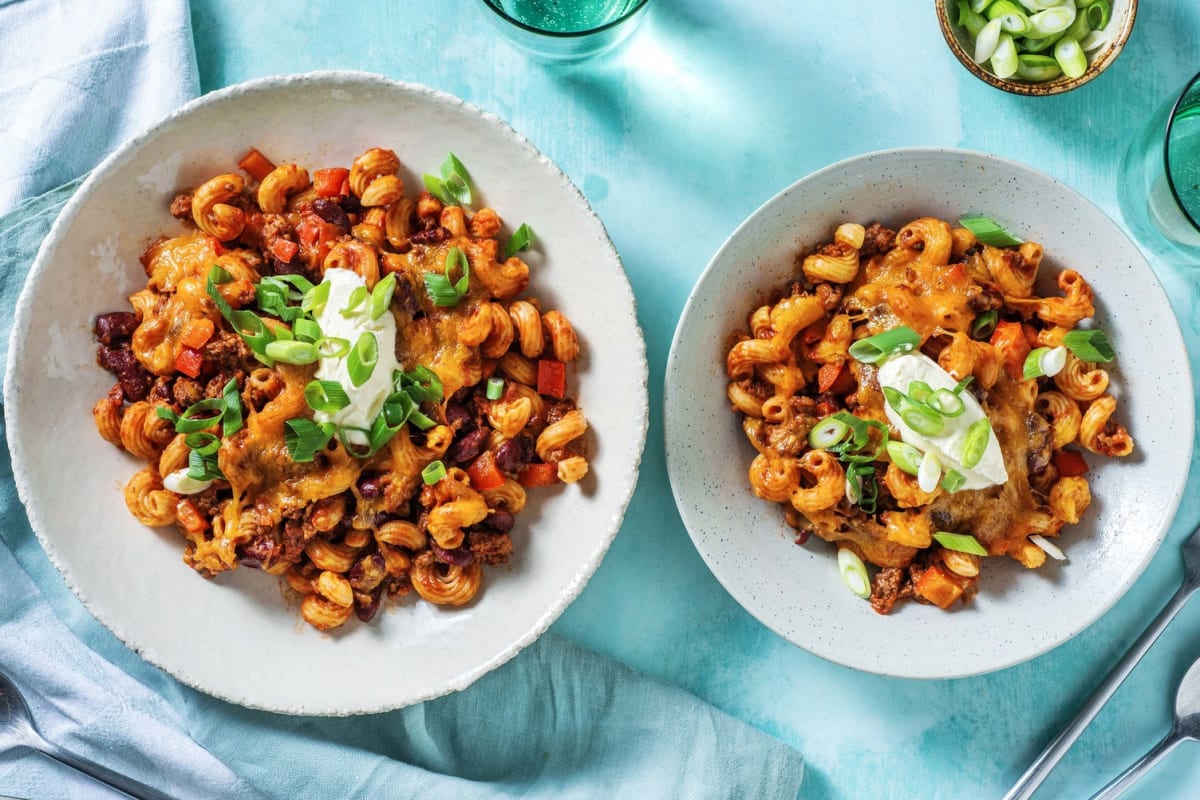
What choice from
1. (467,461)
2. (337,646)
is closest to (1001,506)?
(467,461)

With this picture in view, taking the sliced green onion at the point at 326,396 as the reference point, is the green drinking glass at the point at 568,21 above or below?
above

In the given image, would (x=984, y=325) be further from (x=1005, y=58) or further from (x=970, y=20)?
(x=970, y=20)

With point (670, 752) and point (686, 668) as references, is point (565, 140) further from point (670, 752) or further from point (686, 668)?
point (670, 752)

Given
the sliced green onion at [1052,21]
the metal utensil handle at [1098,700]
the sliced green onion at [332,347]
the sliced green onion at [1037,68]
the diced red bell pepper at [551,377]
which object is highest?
the sliced green onion at [1052,21]

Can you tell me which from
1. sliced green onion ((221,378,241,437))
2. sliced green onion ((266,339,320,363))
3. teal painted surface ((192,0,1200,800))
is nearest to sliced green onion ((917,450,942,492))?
teal painted surface ((192,0,1200,800))

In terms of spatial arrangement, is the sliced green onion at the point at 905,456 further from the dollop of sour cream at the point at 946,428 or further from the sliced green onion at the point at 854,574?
the sliced green onion at the point at 854,574

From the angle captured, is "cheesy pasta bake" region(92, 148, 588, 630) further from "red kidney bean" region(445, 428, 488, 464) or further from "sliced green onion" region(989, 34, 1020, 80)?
"sliced green onion" region(989, 34, 1020, 80)

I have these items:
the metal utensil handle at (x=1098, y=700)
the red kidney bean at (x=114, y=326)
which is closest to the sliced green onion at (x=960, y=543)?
the metal utensil handle at (x=1098, y=700)
